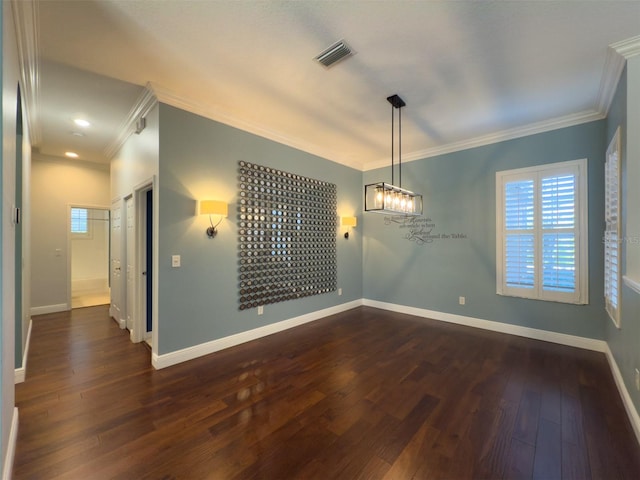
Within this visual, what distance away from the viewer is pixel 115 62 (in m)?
2.39

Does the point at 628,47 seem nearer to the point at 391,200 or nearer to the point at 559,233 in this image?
the point at 559,233

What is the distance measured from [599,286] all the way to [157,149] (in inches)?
208

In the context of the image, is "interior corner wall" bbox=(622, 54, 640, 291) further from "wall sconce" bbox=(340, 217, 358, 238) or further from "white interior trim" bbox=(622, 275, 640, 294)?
"wall sconce" bbox=(340, 217, 358, 238)

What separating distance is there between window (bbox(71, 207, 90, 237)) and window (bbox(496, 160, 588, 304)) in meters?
9.27

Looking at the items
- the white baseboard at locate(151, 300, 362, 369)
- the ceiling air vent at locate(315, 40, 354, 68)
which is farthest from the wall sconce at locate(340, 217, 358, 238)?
the ceiling air vent at locate(315, 40, 354, 68)

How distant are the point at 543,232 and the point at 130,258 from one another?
557 cm

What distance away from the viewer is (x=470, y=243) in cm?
417

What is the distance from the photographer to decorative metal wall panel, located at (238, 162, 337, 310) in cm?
352

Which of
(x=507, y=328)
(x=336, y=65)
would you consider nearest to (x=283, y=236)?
(x=336, y=65)

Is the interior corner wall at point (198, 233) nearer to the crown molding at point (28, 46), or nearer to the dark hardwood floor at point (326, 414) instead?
the dark hardwood floor at point (326, 414)

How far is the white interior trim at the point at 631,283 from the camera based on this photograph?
1834 millimetres

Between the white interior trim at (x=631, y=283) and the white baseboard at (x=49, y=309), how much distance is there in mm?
7636

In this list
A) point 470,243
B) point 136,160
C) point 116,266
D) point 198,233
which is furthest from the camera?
point 116,266

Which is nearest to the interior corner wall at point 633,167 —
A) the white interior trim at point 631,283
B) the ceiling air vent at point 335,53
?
the white interior trim at point 631,283
